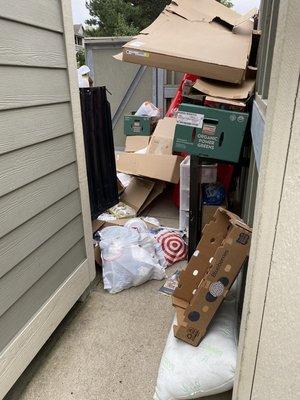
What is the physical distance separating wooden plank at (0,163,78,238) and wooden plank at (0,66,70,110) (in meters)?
0.38

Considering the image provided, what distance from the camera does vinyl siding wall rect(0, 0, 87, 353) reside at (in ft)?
4.32

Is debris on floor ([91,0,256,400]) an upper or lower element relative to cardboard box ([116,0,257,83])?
lower

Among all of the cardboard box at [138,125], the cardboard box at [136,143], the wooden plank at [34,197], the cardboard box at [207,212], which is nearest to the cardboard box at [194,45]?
the wooden plank at [34,197]

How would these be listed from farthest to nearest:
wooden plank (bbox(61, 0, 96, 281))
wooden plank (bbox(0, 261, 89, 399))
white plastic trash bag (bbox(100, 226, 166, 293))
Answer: white plastic trash bag (bbox(100, 226, 166, 293)) → wooden plank (bbox(61, 0, 96, 281)) → wooden plank (bbox(0, 261, 89, 399))

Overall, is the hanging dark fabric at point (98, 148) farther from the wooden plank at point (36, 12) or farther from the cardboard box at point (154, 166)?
the wooden plank at point (36, 12)

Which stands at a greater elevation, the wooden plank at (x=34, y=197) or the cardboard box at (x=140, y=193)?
the wooden plank at (x=34, y=197)

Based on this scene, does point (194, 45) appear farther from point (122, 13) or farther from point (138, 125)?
point (122, 13)

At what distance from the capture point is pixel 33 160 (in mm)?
1493

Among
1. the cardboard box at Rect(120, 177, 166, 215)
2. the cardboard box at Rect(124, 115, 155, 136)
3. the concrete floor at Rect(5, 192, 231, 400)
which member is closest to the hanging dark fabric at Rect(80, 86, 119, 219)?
the cardboard box at Rect(120, 177, 166, 215)

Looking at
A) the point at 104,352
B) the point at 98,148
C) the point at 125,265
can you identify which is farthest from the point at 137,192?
the point at 104,352

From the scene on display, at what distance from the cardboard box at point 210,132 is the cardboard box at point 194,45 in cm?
23

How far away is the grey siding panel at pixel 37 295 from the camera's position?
4.55 feet

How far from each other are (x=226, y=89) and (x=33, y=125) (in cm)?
119

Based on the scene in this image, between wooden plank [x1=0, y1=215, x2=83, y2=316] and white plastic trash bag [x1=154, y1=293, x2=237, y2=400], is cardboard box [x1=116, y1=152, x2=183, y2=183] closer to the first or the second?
wooden plank [x1=0, y1=215, x2=83, y2=316]
